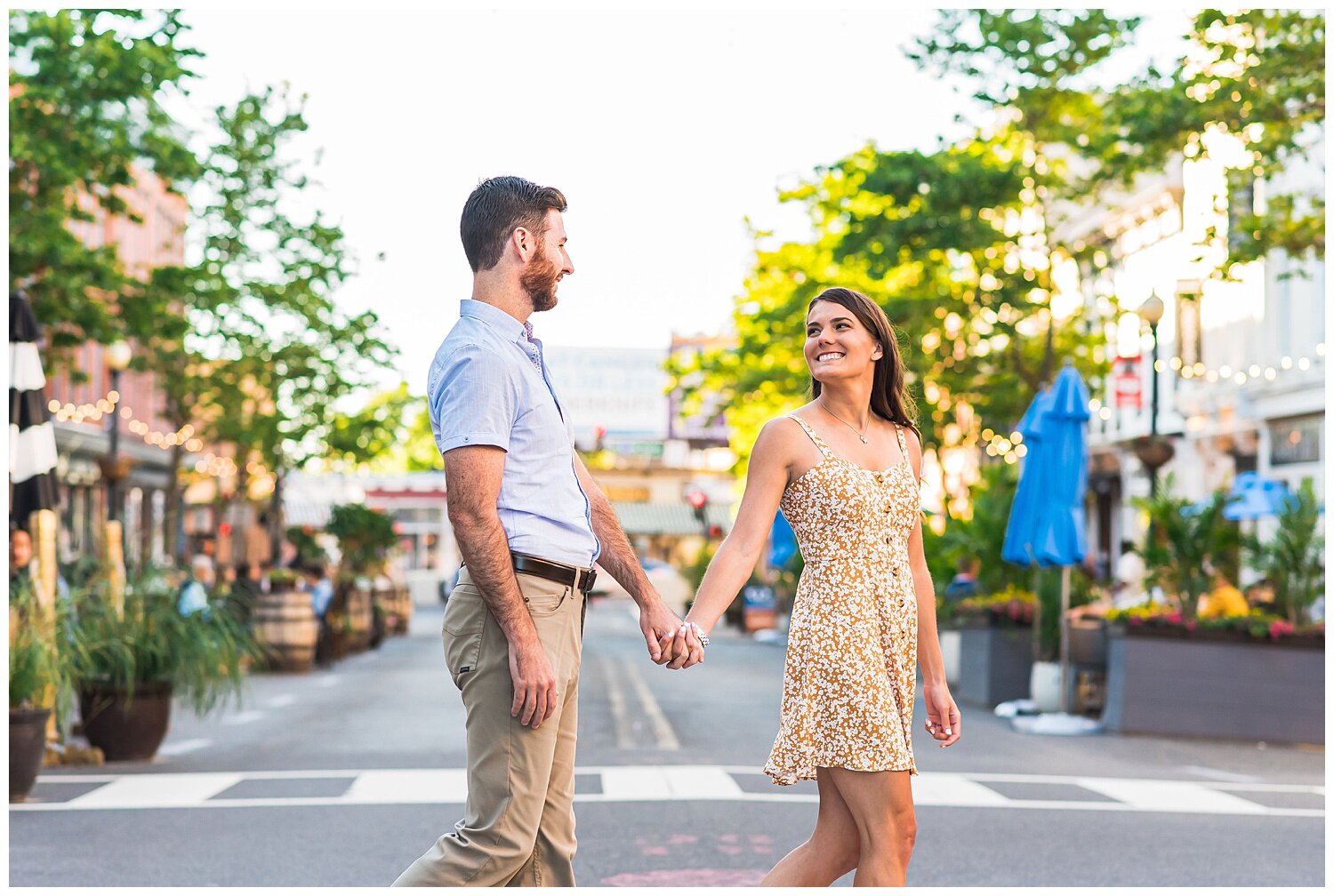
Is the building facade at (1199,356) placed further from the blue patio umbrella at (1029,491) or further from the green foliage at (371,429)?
the green foliage at (371,429)

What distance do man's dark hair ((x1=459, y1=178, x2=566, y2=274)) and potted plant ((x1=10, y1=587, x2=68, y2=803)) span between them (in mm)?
6035

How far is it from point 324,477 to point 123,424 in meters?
16.1

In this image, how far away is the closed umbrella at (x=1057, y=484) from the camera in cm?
1553

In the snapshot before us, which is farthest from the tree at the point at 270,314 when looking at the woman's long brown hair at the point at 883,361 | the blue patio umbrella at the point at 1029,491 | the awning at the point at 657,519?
the awning at the point at 657,519

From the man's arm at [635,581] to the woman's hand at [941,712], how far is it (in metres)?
0.75

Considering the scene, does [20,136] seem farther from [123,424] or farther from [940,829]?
[123,424]

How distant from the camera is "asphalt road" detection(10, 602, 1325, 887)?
23.6ft

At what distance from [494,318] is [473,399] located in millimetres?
274

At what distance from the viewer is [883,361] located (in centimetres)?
478

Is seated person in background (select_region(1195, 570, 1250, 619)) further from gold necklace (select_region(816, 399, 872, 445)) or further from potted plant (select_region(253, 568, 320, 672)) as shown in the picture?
potted plant (select_region(253, 568, 320, 672))

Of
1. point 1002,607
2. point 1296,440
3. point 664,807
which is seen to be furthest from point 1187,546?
point 1296,440

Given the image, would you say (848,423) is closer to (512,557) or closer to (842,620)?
(842,620)

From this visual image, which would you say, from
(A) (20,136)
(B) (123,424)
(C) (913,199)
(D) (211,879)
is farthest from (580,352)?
(D) (211,879)

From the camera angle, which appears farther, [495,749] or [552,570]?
[552,570]
